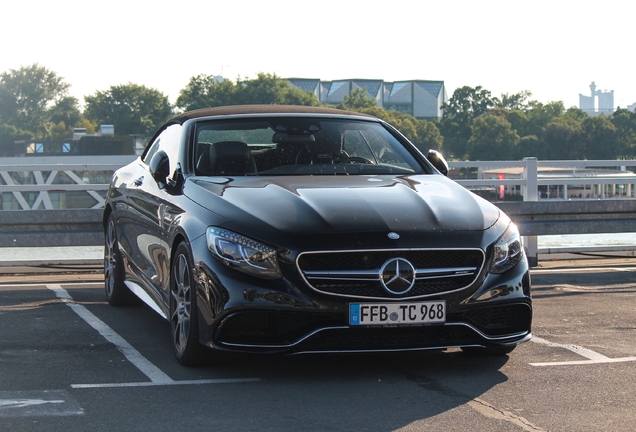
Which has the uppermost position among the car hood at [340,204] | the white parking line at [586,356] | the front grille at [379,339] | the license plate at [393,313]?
the car hood at [340,204]

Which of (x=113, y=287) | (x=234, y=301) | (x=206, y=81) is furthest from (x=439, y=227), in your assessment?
(x=206, y=81)

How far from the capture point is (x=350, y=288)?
16.9 ft

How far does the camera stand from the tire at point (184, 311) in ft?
17.8

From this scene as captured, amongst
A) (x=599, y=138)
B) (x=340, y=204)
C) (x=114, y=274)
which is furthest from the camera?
(x=599, y=138)

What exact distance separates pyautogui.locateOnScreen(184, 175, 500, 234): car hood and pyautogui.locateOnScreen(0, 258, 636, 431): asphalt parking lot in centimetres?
79

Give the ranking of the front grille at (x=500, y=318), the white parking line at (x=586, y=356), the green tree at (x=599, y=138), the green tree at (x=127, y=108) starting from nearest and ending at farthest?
the front grille at (x=500, y=318) < the white parking line at (x=586, y=356) < the green tree at (x=599, y=138) < the green tree at (x=127, y=108)

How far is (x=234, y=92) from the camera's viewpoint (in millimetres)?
172250

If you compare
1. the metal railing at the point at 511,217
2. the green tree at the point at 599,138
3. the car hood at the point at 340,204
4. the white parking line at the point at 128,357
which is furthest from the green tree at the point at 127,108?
the car hood at the point at 340,204

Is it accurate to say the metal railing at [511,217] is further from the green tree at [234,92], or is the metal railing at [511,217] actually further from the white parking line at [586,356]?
the green tree at [234,92]

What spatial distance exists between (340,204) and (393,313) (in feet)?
2.24

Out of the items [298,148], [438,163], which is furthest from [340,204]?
[438,163]

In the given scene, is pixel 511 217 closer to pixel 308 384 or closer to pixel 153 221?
pixel 153 221

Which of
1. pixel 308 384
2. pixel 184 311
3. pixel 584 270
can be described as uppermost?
pixel 184 311

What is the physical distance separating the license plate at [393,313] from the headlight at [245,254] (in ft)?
1.38
